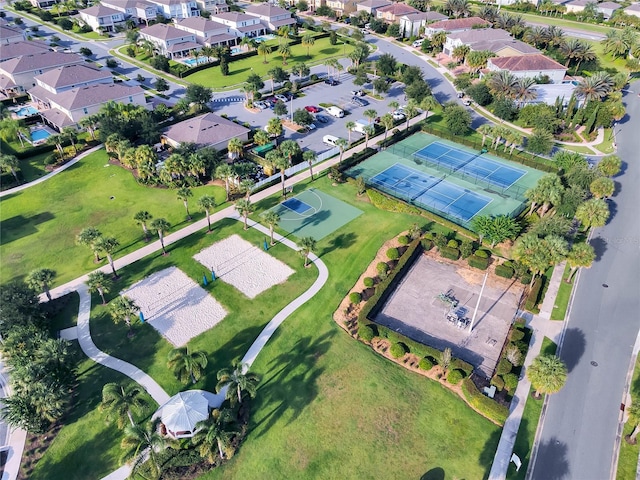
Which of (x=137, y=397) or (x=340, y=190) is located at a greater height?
(x=137, y=397)

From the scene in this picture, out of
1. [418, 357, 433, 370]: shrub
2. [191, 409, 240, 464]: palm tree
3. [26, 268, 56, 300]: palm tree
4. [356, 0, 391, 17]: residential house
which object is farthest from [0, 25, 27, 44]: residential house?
[418, 357, 433, 370]: shrub

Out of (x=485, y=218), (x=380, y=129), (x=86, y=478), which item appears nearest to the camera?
(x=86, y=478)

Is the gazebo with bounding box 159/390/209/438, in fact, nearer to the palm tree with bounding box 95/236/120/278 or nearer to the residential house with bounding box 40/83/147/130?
the palm tree with bounding box 95/236/120/278

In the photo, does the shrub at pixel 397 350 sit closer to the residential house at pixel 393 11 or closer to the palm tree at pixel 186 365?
the palm tree at pixel 186 365

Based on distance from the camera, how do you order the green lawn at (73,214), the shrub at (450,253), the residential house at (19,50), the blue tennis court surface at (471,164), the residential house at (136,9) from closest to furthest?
1. the shrub at (450,253)
2. the green lawn at (73,214)
3. the blue tennis court surface at (471,164)
4. the residential house at (19,50)
5. the residential house at (136,9)

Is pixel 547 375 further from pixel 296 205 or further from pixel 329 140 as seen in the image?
pixel 329 140

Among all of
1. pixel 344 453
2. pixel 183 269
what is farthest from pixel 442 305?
pixel 183 269

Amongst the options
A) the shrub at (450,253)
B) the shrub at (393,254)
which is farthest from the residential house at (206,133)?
the shrub at (450,253)

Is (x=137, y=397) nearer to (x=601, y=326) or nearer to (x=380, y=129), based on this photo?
(x=601, y=326)
